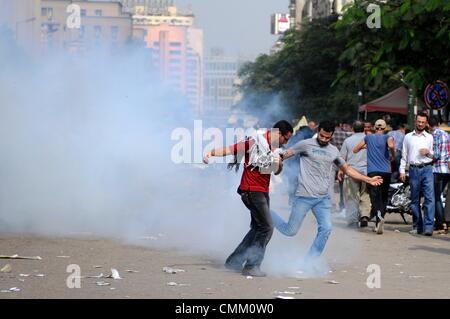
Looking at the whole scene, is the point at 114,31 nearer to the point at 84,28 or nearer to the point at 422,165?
the point at 84,28

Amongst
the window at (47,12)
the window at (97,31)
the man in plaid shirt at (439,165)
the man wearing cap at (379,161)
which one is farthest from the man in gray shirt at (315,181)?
the window at (47,12)

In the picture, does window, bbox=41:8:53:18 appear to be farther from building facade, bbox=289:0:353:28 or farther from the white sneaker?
building facade, bbox=289:0:353:28

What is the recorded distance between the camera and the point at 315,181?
12.1 meters

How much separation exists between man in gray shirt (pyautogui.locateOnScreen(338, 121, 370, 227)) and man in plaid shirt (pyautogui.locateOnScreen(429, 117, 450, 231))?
1154 mm

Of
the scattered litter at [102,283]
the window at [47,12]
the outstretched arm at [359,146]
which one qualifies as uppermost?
the window at [47,12]

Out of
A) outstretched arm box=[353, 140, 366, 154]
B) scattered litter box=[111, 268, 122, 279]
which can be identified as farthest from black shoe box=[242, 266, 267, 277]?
outstretched arm box=[353, 140, 366, 154]

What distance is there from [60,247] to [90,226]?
111 inches

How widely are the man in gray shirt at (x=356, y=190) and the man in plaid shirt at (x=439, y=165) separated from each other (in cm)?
115

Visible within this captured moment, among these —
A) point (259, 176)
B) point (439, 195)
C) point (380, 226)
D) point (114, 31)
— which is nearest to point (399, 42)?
point (439, 195)

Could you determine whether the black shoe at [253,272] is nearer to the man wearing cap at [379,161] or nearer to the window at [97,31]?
the man wearing cap at [379,161]

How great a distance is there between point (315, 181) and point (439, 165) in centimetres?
568

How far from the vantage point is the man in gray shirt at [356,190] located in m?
18.0
